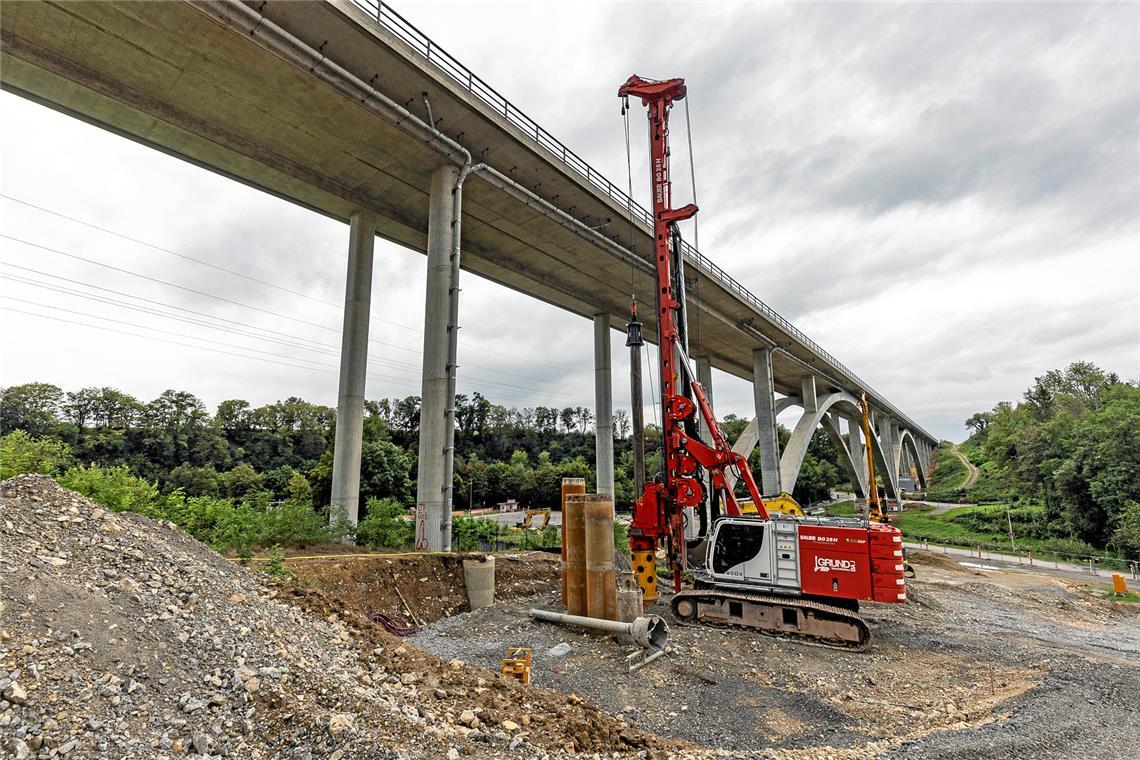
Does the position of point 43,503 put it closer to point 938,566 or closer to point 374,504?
point 374,504

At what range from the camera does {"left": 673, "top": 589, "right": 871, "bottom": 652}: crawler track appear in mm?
10172

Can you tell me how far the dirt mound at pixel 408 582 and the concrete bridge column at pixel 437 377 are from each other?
205cm

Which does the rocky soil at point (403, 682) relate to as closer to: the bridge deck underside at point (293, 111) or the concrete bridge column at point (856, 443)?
the bridge deck underside at point (293, 111)

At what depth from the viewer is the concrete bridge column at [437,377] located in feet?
50.5

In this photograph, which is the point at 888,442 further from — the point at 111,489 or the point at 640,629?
the point at 111,489

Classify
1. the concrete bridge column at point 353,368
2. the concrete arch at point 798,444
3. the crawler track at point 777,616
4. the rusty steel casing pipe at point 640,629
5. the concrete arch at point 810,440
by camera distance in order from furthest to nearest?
the concrete arch at point 810,440
the concrete arch at point 798,444
the concrete bridge column at point 353,368
the crawler track at point 777,616
the rusty steel casing pipe at point 640,629

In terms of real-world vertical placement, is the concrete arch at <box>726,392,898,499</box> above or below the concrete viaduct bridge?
below

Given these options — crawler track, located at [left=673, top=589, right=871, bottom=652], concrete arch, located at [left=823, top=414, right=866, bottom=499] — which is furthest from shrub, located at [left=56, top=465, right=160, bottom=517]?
concrete arch, located at [left=823, top=414, right=866, bottom=499]

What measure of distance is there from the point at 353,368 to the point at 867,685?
54.4 ft

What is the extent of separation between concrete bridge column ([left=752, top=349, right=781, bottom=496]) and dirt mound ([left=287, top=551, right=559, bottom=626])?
1016 inches

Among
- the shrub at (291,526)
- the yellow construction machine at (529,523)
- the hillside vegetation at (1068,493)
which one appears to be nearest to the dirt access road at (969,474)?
the hillside vegetation at (1068,493)

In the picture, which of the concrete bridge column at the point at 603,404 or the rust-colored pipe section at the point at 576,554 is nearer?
the rust-colored pipe section at the point at 576,554

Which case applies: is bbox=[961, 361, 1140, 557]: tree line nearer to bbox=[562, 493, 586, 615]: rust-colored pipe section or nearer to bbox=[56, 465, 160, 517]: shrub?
bbox=[562, 493, 586, 615]: rust-colored pipe section

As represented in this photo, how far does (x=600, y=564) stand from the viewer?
1055cm
